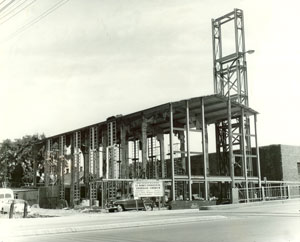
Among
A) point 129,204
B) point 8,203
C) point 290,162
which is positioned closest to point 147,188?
point 129,204

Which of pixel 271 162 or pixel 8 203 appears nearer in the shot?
pixel 8 203

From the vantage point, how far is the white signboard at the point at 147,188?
93.2 ft

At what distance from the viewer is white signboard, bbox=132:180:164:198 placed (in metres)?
28.4

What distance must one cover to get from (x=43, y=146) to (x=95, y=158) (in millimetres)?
10797

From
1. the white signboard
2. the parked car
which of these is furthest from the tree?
the white signboard

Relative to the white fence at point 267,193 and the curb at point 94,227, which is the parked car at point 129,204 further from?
the curb at point 94,227

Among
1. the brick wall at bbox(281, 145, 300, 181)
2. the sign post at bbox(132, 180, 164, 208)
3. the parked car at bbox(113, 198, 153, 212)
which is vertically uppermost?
the brick wall at bbox(281, 145, 300, 181)

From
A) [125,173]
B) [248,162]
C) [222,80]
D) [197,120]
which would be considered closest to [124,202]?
[125,173]

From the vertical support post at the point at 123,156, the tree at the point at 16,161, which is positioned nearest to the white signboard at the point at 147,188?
the vertical support post at the point at 123,156

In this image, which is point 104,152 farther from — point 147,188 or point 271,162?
point 271,162

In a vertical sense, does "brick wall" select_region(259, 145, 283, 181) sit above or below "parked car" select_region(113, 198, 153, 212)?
above

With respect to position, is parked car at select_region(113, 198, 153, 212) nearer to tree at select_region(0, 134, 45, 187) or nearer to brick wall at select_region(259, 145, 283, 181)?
brick wall at select_region(259, 145, 283, 181)

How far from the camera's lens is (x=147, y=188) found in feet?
95.4

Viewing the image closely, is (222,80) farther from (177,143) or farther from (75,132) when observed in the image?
(75,132)
